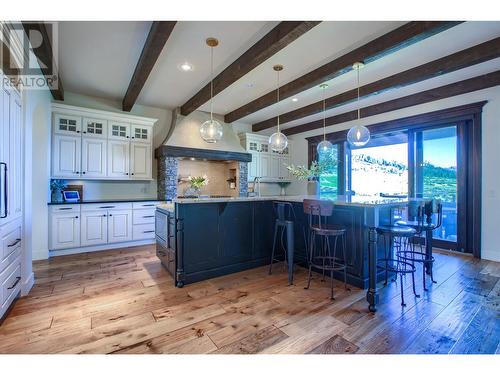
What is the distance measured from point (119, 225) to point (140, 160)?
1.37 meters

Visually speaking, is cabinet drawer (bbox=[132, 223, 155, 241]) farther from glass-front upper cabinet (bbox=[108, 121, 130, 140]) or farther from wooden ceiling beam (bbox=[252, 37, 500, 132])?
wooden ceiling beam (bbox=[252, 37, 500, 132])

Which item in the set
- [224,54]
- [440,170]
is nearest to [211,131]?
[224,54]

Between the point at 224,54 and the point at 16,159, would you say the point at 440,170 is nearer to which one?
the point at 224,54

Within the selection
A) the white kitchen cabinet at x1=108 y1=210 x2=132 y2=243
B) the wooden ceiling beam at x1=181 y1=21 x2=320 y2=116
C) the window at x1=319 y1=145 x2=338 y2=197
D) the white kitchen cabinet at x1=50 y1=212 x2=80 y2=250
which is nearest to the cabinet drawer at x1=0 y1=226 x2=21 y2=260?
the white kitchen cabinet at x1=50 y1=212 x2=80 y2=250

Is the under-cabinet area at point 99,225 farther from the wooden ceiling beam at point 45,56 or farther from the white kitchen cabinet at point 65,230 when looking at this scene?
the wooden ceiling beam at point 45,56

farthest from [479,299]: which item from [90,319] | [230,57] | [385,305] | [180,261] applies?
[230,57]

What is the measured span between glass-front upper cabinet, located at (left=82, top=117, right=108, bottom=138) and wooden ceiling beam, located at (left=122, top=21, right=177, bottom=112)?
963mm

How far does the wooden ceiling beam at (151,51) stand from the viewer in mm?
2475

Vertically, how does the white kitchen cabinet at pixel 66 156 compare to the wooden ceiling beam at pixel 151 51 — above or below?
below

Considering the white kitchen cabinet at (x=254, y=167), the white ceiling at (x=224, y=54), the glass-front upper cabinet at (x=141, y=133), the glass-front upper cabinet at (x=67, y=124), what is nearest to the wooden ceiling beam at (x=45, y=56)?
the white ceiling at (x=224, y=54)

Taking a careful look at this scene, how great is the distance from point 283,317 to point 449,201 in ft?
14.1
